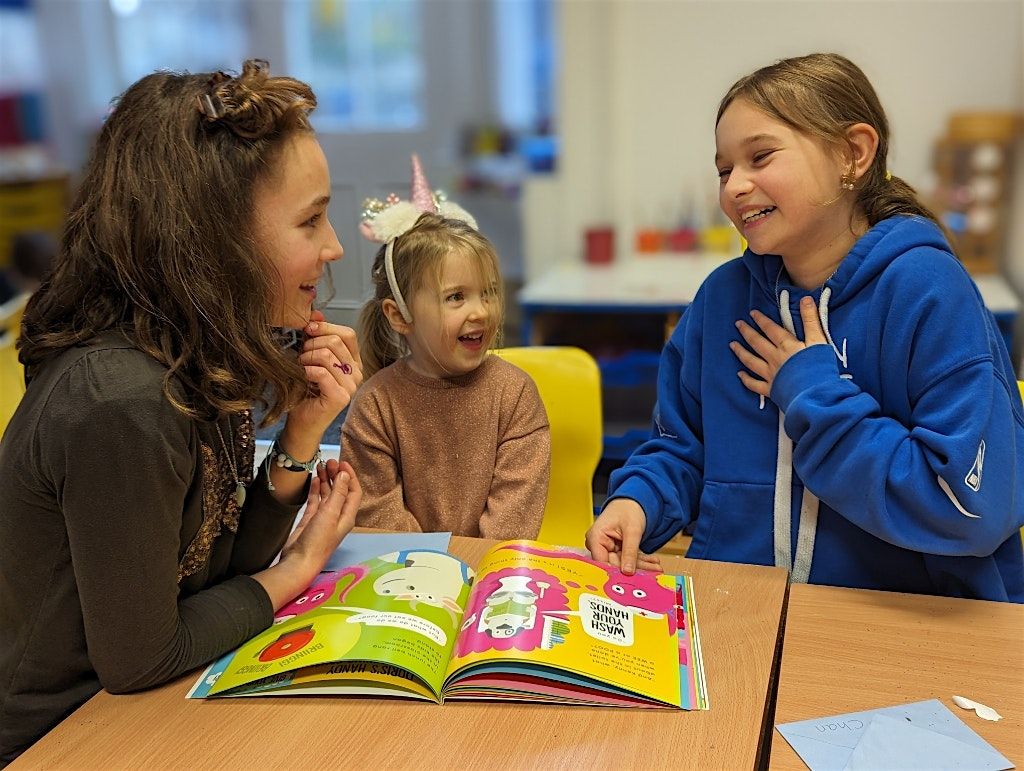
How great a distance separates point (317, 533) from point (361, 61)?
12.8ft

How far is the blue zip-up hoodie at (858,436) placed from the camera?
3.41 ft

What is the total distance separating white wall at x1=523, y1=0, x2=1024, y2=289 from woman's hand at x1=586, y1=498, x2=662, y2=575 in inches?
75.9

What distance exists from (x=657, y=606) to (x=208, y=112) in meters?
0.65

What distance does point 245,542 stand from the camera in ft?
3.68

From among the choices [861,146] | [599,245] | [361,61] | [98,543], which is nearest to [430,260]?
[861,146]

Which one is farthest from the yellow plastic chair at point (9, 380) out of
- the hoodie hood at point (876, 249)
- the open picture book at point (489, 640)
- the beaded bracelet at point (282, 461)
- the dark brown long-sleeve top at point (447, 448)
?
the hoodie hood at point (876, 249)

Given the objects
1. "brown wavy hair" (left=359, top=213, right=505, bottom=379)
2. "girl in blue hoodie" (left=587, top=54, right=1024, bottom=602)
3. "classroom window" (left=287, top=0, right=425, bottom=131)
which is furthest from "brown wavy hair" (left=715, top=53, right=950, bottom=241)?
"classroom window" (left=287, top=0, right=425, bottom=131)

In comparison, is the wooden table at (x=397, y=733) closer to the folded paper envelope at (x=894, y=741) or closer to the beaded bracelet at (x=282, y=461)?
the folded paper envelope at (x=894, y=741)

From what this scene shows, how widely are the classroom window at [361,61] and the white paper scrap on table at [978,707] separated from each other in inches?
159

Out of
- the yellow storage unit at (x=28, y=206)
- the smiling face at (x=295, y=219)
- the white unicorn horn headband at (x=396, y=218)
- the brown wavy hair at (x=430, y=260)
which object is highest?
the smiling face at (x=295, y=219)

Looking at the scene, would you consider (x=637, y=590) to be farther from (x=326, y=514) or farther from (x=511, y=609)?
(x=326, y=514)

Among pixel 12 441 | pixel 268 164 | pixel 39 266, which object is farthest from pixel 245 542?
pixel 39 266

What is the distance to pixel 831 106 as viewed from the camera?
1.14 meters

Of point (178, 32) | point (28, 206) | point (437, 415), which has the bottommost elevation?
point (28, 206)
